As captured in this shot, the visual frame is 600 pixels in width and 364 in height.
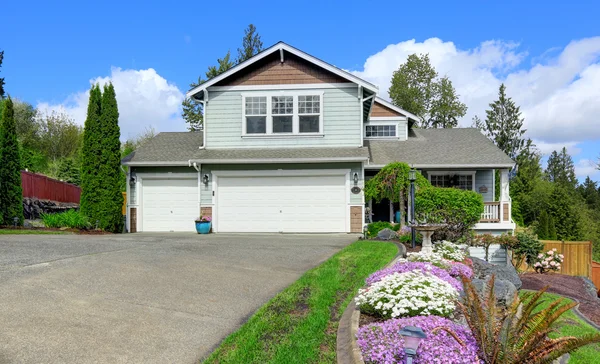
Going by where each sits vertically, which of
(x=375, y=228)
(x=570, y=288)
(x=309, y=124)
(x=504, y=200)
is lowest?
(x=570, y=288)

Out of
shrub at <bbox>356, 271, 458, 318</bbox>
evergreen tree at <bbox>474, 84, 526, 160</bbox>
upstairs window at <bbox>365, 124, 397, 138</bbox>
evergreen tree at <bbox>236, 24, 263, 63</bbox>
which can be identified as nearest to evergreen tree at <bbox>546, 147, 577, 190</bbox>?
evergreen tree at <bbox>474, 84, 526, 160</bbox>

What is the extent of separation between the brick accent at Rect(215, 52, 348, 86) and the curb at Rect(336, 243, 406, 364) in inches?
486

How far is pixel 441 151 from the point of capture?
18.3m

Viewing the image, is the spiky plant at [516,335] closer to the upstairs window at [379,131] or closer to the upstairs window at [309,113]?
the upstairs window at [309,113]

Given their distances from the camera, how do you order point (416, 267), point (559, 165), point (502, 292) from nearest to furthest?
1. point (416, 267)
2. point (502, 292)
3. point (559, 165)

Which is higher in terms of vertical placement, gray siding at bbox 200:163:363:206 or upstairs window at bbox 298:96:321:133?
upstairs window at bbox 298:96:321:133

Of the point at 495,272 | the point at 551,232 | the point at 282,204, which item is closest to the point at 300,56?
the point at 282,204

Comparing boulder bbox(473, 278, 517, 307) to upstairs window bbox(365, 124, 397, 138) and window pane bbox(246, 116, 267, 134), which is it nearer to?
window pane bbox(246, 116, 267, 134)

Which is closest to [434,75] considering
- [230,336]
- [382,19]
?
[382,19]

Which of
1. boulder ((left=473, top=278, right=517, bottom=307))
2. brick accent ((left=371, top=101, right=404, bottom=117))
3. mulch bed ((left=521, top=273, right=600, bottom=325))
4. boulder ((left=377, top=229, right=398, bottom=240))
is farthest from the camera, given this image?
brick accent ((left=371, top=101, right=404, bottom=117))

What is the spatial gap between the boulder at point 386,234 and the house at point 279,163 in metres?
2.51

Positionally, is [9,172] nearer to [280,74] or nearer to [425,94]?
[280,74]

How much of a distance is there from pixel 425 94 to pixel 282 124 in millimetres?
23963

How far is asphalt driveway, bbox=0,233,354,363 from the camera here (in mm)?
4203
